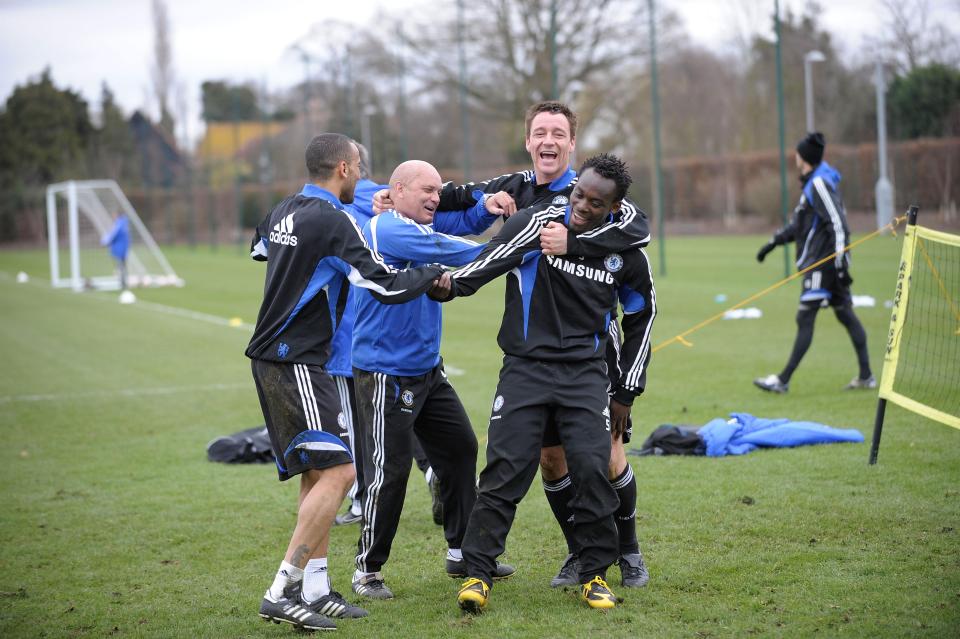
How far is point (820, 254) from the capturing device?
1047 centimetres

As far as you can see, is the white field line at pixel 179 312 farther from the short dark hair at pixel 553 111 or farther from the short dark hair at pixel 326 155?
the short dark hair at pixel 553 111

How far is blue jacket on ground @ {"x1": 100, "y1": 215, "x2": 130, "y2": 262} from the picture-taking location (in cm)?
2830

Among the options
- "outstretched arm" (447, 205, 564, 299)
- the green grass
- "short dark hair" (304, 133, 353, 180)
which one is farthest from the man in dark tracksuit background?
"short dark hair" (304, 133, 353, 180)

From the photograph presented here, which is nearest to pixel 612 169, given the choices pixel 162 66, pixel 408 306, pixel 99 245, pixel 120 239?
pixel 408 306

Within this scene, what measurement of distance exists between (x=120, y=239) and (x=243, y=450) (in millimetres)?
21830

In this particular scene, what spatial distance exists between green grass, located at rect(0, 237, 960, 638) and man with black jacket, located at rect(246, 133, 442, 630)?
293 mm

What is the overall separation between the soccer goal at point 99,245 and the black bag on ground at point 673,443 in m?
25.1

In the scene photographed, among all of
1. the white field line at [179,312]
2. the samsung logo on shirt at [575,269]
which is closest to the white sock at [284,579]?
the samsung logo on shirt at [575,269]

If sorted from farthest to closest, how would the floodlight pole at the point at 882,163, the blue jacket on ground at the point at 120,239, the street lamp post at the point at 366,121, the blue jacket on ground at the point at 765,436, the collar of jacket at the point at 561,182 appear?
the street lamp post at the point at 366,121 → the blue jacket on ground at the point at 120,239 → the floodlight pole at the point at 882,163 → the blue jacket on ground at the point at 765,436 → the collar of jacket at the point at 561,182

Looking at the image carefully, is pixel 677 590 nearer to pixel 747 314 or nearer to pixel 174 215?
pixel 747 314

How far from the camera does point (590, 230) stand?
4.94m

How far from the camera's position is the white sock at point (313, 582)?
504cm

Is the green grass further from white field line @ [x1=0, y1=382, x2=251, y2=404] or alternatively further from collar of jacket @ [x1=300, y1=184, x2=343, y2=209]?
collar of jacket @ [x1=300, y1=184, x2=343, y2=209]

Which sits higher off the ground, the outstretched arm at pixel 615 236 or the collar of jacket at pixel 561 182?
the collar of jacket at pixel 561 182
